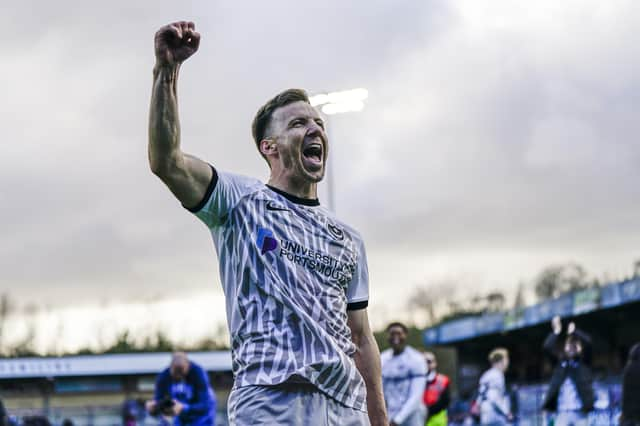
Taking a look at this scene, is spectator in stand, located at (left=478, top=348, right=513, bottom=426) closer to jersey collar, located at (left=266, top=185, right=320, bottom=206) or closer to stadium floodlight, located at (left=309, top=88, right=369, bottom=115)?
stadium floodlight, located at (left=309, top=88, right=369, bottom=115)

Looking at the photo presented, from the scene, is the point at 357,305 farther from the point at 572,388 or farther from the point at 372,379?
the point at 572,388

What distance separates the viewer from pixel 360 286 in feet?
15.9

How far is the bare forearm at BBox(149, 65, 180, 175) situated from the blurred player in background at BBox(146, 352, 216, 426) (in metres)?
9.24

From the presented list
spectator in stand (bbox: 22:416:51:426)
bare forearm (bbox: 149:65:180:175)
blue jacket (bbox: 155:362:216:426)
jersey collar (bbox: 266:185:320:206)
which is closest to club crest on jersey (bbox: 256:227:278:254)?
jersey collar (bbox: 266:185:320:206)

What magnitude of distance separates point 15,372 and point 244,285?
60.8 m

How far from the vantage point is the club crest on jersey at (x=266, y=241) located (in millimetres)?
4379

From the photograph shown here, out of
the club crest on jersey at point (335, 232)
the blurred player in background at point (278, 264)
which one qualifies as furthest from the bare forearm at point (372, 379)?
the club crest on jersey at point (335, 232)

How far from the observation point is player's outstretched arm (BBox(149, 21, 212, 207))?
13.3 feet

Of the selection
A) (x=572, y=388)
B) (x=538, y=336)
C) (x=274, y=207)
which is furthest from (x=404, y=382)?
(x=538, y=336)

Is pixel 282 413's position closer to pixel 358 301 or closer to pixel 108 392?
pixel 358 301

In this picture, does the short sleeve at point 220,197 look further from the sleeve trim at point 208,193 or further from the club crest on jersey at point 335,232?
the club crest on jersey at point 335,232

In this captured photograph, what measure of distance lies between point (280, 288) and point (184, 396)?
30.6 ft

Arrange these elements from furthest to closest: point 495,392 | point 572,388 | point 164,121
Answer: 1. point 495,392
2. point 572,388
3. point 164,121

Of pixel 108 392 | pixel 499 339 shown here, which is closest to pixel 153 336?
pixel 108 392
